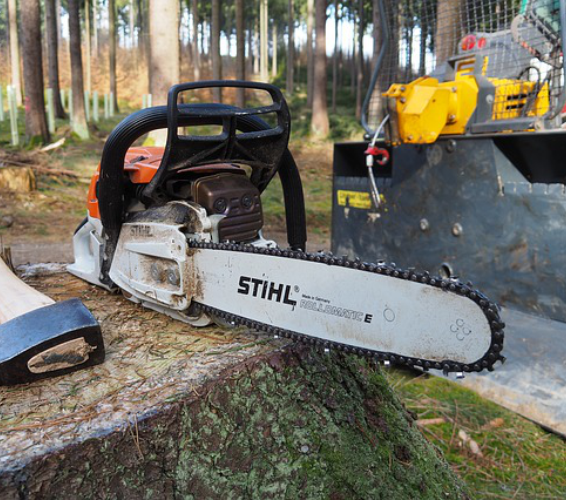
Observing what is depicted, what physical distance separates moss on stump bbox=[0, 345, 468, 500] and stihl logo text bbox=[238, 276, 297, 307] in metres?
0.14

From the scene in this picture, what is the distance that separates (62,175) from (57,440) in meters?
7.62

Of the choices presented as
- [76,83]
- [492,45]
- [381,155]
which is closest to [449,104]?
[381,155]

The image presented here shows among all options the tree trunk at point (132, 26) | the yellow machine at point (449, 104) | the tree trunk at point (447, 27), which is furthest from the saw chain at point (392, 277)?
the tree trunk at point (132, 26)

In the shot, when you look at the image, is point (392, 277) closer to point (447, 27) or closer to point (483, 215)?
point (483, 215)

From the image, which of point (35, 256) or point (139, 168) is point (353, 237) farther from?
point (35, 256)

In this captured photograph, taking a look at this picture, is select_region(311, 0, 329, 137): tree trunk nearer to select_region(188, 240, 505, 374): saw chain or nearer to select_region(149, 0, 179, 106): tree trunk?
select_region(149, 0, 179, 106): tree trunk

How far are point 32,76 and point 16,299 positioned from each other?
365 inches

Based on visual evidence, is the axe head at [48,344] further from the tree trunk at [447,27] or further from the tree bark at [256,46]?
the tree bark at [256,46]

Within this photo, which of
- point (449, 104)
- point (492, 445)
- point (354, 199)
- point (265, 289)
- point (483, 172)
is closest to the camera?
point (265, 289)

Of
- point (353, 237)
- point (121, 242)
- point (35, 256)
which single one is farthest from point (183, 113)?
point (35, 256)

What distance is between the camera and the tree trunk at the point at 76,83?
1152 centimetres

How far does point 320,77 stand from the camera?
44.4 feet

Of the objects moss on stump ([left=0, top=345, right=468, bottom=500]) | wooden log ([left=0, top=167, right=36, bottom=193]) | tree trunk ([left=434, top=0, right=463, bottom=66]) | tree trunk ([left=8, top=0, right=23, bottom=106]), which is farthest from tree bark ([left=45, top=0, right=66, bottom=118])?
moss on stump ([left=0, top=345, right=468, bottom=500])

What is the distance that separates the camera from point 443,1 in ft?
12.1
